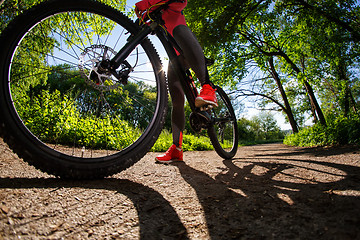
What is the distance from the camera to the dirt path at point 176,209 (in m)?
0.63

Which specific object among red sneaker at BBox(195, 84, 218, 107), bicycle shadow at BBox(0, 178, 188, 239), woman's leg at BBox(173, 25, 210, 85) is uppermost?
woman's leg at BBox(173, 25, 210, 85)

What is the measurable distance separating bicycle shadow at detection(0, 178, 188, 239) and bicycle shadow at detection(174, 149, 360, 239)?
0.14m

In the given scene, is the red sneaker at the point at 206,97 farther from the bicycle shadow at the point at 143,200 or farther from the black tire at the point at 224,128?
the bicycle shadow at the point at 143,200

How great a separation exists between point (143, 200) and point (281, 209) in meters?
0.62

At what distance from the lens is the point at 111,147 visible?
12.4 ft

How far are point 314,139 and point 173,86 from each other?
808 cm

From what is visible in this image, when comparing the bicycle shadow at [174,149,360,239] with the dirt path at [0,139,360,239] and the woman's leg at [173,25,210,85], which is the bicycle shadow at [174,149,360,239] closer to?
the dirt path at [0,139,360,239]

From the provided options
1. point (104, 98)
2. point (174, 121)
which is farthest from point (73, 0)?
point (174, 121)

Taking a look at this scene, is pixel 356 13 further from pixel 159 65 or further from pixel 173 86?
pixel 159 65

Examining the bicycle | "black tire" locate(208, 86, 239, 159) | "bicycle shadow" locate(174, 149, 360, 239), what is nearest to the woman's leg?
the bicycle

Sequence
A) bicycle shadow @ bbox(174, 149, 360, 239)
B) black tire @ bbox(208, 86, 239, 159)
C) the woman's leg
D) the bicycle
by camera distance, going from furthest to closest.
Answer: black tire @ bbox(208, 86, 239, 159) → the woman's leg → the bicycle → bicycle shadow @ bbox(174, 149, 360, 239)

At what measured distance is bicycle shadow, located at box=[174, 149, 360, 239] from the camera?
0.63 metres

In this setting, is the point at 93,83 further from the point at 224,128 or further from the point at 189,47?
the point at 224,128

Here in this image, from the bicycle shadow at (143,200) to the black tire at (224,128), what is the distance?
150 centimetres
